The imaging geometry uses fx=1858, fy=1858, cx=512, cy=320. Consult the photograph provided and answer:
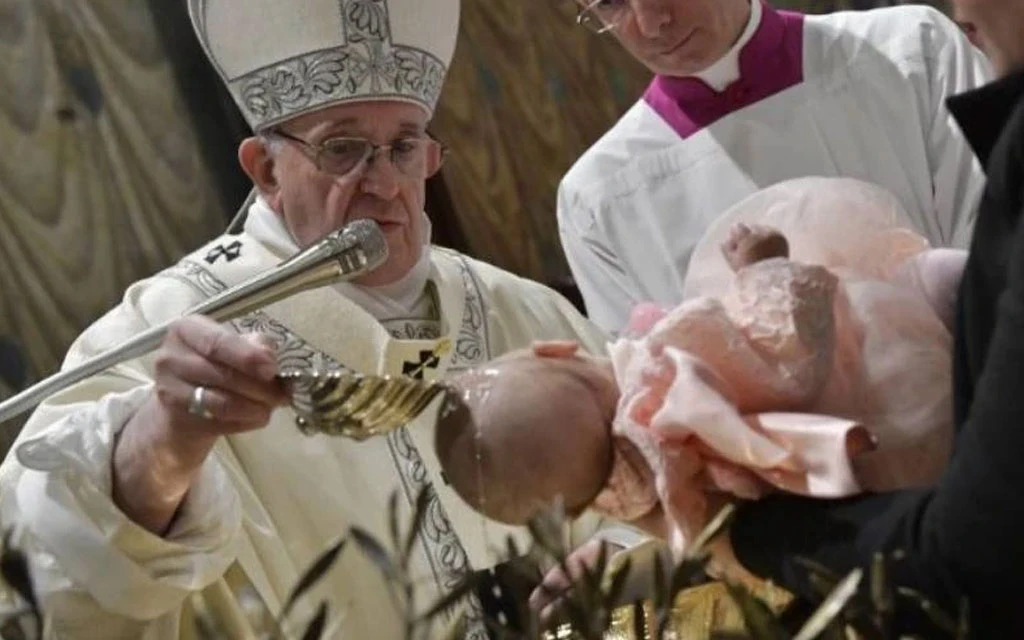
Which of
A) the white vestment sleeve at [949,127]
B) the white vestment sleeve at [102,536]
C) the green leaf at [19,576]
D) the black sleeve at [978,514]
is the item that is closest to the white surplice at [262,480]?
the white vestment sleeve at [102,536]

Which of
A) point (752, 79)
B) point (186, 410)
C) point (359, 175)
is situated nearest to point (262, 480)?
point (359, 175)

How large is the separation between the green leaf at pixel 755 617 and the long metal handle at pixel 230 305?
3.65 feet

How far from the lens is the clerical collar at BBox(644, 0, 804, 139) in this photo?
9.04 feet

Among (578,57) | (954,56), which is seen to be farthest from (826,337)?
(578,57)

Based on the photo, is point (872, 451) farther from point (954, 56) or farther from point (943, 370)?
point (954, 56)

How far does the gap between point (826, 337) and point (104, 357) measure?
0.98 metres

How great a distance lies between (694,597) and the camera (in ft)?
4.43

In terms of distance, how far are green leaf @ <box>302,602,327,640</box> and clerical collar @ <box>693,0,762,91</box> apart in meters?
2.07

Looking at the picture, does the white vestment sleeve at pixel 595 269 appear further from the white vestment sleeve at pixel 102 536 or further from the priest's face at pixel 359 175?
the white vestment sleeve at pixel 102 536

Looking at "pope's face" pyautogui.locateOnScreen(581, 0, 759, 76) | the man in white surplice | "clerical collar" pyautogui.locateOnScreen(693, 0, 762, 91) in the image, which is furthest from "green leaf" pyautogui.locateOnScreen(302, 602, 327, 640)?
"clerical collar" pyautogui.locateOnScreen(693, 0, 762, 91)

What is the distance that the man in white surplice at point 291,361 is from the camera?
6.05ft

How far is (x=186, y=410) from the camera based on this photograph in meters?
1.68

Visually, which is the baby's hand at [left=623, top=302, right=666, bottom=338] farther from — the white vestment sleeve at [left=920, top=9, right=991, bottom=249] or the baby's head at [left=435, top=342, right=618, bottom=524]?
the white vestment sleeve at [left=920, top=9, right=991, bottom=249]

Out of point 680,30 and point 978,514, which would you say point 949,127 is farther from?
point 978,514
